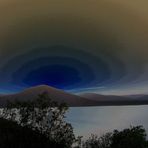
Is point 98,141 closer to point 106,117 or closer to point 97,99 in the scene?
point 106,117

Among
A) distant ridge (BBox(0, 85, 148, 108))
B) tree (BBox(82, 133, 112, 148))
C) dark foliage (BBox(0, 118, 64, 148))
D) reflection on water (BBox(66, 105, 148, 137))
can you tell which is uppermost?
distant ridge (BBox(0, 85, 148, 108))

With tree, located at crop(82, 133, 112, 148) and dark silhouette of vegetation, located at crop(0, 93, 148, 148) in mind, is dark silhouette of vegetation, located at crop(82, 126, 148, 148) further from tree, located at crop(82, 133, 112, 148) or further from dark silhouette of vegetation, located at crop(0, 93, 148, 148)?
dark silhouette of vegetation, located at crop(0, 93, 148, 148)

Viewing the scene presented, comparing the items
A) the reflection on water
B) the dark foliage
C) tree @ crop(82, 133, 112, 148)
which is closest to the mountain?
the reflection on water

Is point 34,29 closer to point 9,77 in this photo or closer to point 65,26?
point 65,26

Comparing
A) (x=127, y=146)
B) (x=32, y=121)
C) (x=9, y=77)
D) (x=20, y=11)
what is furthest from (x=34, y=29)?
(x=127, y=146)

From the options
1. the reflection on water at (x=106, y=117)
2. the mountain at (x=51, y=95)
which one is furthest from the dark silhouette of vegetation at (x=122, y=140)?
the mountain at (x=51, y=95)

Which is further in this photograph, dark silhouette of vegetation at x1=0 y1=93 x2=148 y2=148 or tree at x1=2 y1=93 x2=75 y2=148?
tree at x1=2 y1=93 x2=75 y2=148
